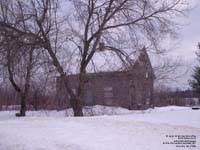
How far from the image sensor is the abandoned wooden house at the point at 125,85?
21047mm

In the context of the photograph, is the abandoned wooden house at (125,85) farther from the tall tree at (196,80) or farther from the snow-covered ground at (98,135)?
the tall tree at (196,80)

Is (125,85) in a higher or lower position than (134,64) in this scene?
lower

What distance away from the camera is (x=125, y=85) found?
22.2m

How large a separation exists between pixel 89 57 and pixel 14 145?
12439 mm

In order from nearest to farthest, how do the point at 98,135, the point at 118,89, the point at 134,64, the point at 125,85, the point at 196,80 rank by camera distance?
1. the point at 98,135
2. the point at 134,64
3. the point at 125,85
4. the point at 118,89
5. the point at 196,80

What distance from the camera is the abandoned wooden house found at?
21.0 m

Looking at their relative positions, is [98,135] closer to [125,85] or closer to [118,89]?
[125,85]

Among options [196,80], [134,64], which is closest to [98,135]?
[134,64]

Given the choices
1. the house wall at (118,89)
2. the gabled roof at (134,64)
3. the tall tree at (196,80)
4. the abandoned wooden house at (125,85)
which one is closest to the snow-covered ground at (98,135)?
the gabled roof at (134,64)

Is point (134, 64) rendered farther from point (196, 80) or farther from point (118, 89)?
point (196, 80)

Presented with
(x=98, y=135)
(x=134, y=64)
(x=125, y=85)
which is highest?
(x=134, y=64)

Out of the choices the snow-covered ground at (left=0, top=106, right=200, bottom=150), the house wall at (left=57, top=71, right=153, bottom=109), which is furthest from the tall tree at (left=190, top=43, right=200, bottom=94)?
the snow-covered ground at (left=0, top=106, right=200, bottom=150)

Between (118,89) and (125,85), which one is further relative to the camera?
(118,89)

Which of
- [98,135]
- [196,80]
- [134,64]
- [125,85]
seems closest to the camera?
[98,135]
